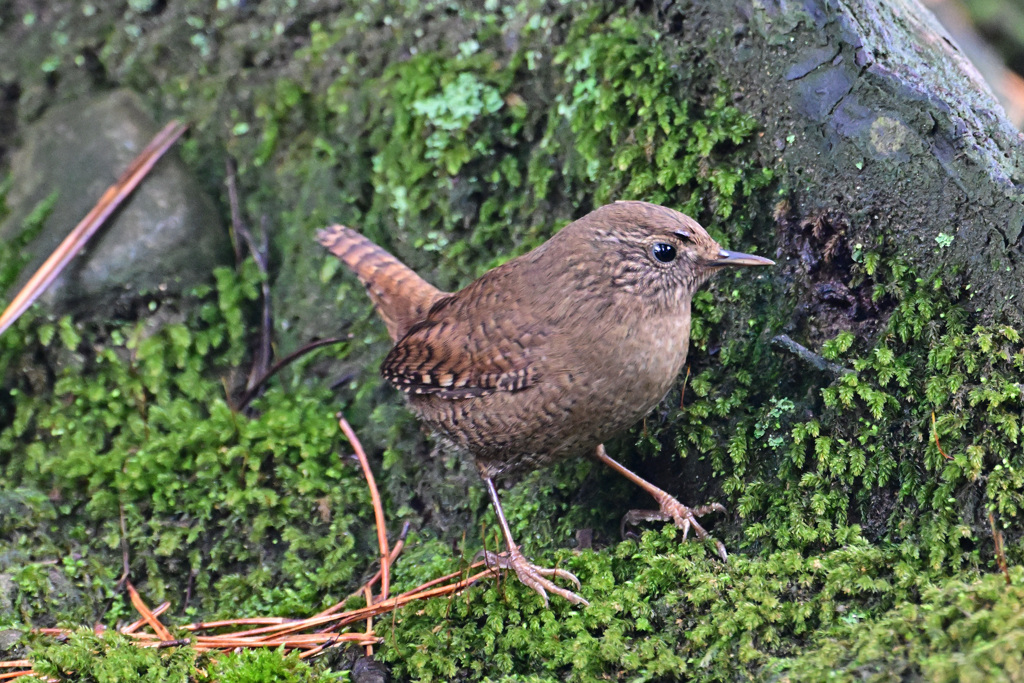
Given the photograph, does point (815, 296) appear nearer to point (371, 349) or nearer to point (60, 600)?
point (371, 349)

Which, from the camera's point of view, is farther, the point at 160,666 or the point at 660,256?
the point at 660,256

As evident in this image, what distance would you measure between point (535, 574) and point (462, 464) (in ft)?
3.08

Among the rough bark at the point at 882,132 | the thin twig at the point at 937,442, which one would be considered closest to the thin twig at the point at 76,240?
the rough bark at the point at 882,132

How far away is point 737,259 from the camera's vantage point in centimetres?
308

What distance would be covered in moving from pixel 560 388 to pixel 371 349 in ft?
5.04

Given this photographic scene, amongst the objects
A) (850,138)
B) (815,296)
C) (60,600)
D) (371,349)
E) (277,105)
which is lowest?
(60,600)

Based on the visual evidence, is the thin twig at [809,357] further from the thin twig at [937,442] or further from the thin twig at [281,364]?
the thin twig at [281,364]

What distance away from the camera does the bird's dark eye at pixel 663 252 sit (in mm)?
3135

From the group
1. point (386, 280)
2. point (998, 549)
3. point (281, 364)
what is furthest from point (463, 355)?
point (998, 549)

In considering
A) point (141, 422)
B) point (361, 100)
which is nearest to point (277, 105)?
point (361, 100)

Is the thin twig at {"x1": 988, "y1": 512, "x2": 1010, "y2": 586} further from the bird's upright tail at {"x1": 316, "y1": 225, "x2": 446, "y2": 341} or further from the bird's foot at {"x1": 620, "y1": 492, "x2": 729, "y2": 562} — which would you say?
the bird's upright tail at {"x1": 316, "y1": 225, "x2": 446, "y2": 341}

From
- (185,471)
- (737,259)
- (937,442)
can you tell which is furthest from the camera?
(185,471)

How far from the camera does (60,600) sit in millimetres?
3506

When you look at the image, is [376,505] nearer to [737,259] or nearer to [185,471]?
[185,471]
